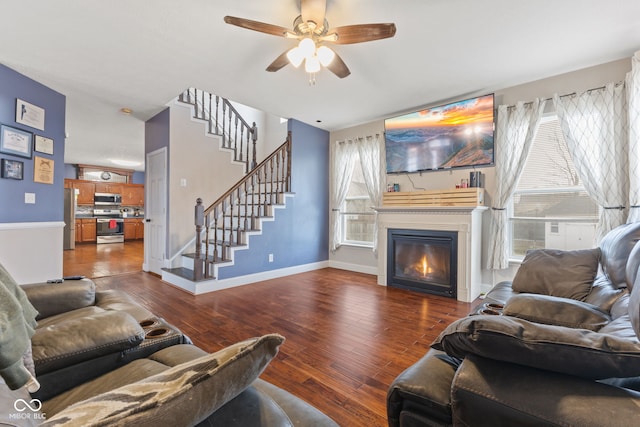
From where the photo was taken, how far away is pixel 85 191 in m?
9.26

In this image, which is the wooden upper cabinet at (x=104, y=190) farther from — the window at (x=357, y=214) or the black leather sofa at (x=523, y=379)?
the black leather sofa at (x=523, y=379)

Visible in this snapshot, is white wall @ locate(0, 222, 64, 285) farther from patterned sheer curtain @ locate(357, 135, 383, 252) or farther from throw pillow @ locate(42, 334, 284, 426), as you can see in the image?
patterned sheer curtain @ locate(357, 135, 383, 252)

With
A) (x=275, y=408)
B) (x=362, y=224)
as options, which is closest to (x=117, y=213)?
(x=362, y=224)

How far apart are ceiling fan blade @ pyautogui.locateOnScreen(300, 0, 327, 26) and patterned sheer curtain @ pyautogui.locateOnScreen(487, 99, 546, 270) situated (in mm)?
2650

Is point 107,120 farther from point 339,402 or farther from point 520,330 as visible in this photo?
point 520,330

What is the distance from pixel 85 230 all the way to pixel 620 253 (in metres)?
11.8

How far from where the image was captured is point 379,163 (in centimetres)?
471

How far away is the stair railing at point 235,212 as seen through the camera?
3.88m

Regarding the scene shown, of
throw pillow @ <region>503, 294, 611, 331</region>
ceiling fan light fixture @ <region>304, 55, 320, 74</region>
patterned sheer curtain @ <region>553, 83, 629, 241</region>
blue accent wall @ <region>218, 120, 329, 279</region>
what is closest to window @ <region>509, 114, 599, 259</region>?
patterned sheer curtain @ <region>553, 83, 629, 241</region>

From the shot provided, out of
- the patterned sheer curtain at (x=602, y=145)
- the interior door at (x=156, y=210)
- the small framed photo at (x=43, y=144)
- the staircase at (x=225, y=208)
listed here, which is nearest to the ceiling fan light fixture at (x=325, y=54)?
the staircase at (x=225, y=208)

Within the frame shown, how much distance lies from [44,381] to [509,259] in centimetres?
422

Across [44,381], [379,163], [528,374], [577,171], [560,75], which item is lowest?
[44,381]

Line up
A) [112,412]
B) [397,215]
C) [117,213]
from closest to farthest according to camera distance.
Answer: [112,412]
[397,215]
[117,213]

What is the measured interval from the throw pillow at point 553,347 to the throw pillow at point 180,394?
2.01 ft
